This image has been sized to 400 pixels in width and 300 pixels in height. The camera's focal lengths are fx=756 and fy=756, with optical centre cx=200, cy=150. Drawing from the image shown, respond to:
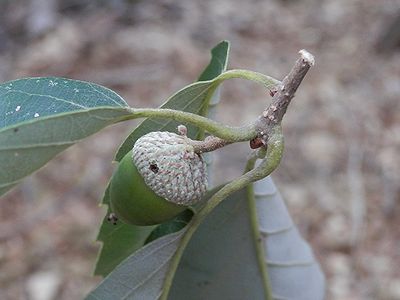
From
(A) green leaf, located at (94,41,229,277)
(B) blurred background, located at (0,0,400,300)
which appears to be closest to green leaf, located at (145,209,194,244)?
(A) green leaf, located at (94,41,229,277)

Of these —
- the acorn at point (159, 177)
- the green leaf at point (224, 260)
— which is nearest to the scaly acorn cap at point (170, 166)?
the acorn at point (159, 177)

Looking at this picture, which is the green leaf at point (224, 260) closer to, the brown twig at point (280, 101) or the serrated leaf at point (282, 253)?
the serrated leaf at point (282, 253)

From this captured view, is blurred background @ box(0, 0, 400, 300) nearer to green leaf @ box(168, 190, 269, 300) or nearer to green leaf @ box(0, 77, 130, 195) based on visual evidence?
green leaf @ box(168, 190, 269, 300)

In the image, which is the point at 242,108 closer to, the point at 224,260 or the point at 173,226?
the point at 224,260

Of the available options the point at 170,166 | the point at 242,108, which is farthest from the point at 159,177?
the point at 242,108

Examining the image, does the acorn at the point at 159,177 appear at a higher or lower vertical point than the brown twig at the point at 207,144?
lower
